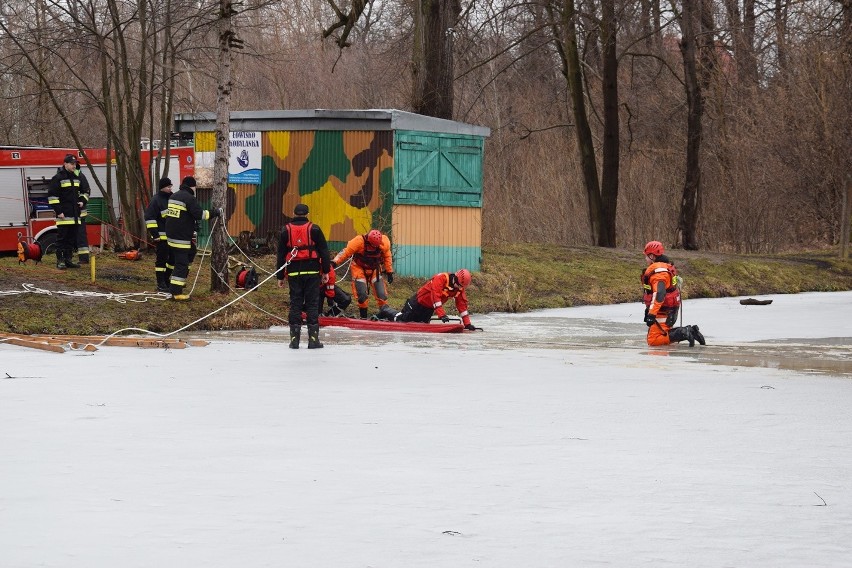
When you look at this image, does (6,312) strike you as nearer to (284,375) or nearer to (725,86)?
(284,375)

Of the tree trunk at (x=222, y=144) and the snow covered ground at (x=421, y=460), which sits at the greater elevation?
the tree trunk at (x=222, y=144)

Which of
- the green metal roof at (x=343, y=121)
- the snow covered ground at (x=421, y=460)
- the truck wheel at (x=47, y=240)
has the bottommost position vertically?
the snow covered ground at (x=421, y=460)

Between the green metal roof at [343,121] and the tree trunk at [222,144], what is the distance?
4.70m

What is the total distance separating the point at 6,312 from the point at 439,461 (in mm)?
10840

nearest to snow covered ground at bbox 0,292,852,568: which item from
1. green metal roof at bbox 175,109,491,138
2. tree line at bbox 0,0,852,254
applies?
green metal roof at bbox 175,109,491,138

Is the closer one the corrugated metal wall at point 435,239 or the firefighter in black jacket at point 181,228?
the firefighter in black jacket at point 181,228

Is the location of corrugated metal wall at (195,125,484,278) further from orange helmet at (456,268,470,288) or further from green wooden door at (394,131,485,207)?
orange helmet at (456,268,470,288)

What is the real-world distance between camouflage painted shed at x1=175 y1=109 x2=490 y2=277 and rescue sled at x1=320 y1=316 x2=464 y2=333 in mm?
6042

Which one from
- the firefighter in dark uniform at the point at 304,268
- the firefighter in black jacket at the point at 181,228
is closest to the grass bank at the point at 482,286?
the firefighter in black jacket at the point at 181,228

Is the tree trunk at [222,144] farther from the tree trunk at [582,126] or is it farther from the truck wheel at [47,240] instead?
the tree trunk at [582,126]

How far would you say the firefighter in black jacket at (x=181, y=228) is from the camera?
1891cm

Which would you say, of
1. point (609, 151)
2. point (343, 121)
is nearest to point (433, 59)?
point (343, 121)

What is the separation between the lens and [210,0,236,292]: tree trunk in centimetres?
2000

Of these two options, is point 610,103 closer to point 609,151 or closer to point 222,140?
point 609,151
